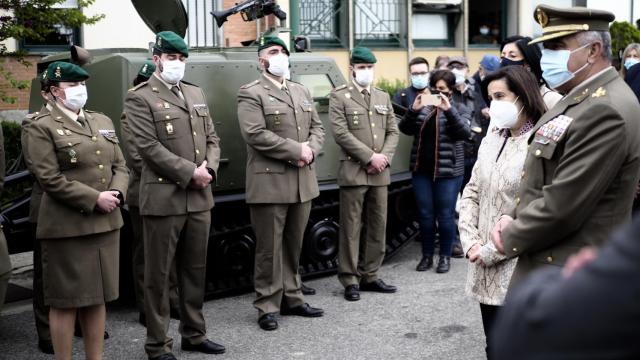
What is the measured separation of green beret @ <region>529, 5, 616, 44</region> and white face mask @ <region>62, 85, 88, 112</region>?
9.36 feet

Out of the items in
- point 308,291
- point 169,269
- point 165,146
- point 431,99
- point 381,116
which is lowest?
point 308,291

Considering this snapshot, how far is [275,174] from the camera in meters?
6.52

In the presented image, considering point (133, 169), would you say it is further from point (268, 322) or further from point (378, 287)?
point (378, 287)

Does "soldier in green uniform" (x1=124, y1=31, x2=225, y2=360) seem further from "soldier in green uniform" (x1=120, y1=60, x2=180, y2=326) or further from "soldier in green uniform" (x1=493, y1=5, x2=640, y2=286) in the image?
"soldier in green uniform" (x1=493, y1=5, x2=640, y2=286)

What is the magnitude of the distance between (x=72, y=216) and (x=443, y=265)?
13.3 ft

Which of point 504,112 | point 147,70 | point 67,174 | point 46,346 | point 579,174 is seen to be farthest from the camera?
point 147,70

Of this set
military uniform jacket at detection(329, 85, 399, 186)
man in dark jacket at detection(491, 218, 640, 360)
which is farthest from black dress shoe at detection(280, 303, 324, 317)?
man in dark jacket at detection(491, 218, 640, 360)

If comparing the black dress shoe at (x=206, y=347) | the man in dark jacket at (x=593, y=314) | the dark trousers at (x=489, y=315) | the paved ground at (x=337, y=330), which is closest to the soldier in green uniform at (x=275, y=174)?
the paved ground at (x=337, y=330)

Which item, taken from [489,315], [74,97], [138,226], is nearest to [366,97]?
[138,226]

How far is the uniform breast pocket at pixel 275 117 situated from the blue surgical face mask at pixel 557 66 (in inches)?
129

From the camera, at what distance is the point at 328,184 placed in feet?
25.8

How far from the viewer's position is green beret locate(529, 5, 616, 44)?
335 centimetres

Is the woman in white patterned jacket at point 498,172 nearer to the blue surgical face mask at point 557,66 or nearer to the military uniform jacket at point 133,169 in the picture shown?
the blue surgical face mask at point 557,66

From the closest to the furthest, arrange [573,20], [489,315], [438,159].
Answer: [573,20]
[489,315]
[438,159]
